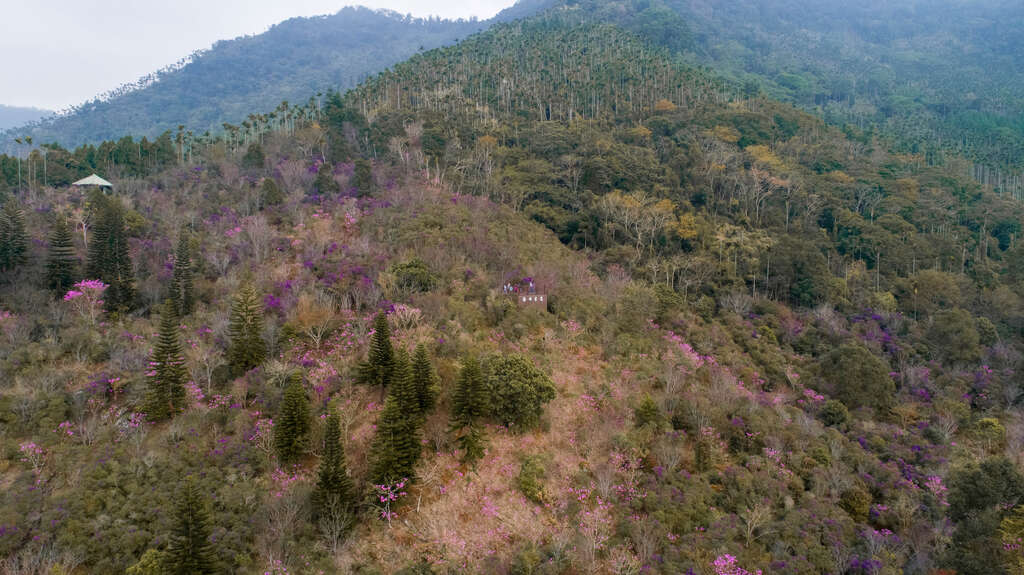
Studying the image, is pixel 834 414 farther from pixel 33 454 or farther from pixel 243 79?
pixel 243 79

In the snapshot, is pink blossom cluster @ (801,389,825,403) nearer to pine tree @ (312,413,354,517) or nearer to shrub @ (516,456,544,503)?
shrub @ (516,456,544,503)

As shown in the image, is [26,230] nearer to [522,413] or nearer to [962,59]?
[522,413]

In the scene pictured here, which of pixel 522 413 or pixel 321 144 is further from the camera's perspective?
pixel 321 144

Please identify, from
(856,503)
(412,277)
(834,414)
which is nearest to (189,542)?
(412,277)

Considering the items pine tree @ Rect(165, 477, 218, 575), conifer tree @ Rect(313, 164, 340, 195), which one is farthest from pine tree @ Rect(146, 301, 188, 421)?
conifer tree @ Rect(313, 164, 340, 195)

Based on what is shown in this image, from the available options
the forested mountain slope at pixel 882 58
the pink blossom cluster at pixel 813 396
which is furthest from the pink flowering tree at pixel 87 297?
the forested mountain slope at pixel 882 58

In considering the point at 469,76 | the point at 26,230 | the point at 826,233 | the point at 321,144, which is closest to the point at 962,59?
the point at 826,233
